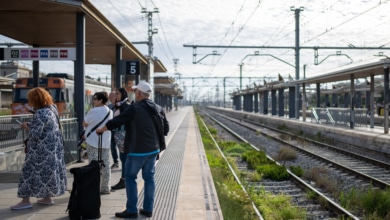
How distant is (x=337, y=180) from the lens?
11547mm

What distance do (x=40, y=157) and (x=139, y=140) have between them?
4.89ft

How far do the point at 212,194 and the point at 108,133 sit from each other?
7.02 ft

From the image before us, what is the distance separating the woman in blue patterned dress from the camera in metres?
6.48

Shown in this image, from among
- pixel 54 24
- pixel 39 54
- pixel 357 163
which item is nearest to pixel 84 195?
pixel 39 54

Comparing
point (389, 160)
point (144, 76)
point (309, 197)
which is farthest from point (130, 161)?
point (144, 76)

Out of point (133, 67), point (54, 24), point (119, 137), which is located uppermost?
point (54, 24)

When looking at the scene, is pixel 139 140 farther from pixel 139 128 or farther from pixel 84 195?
pixel 84 195

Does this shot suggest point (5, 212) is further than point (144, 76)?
No

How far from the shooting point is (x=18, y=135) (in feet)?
35.0

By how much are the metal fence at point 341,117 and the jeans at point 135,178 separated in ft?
68.3

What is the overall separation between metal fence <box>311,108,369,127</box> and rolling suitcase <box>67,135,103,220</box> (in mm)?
21247

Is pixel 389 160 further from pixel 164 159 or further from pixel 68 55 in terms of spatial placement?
pixel 68 55

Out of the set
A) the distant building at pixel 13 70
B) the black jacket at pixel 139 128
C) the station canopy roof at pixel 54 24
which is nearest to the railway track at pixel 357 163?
the black jacket at pixel 139 128

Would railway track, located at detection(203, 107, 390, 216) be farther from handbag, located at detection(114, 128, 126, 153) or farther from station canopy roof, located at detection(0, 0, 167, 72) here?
station canopy roof, located at detection(0, 0, 167, 72)
